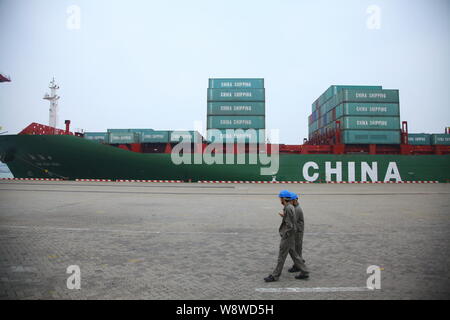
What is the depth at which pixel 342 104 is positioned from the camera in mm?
30875

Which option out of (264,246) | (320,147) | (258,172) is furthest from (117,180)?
(264,246)

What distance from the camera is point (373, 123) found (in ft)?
97.9

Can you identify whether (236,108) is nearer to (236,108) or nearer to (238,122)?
(236,108)

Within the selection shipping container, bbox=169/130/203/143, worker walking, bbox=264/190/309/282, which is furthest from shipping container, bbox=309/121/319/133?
worker walking, bbox=264/190/309/282

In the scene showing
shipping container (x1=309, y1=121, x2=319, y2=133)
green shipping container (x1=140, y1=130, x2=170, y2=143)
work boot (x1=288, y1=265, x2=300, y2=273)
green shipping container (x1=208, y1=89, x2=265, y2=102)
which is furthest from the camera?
shipping container (x1=309, y1=121, x2=319, y2=133)

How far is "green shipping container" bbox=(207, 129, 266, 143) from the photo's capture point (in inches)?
1145

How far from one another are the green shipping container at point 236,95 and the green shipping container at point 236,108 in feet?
1.73

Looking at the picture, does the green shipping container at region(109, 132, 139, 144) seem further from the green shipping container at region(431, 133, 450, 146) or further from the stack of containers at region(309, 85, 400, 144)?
the green shipping container at region(431, 133, 450, 146)

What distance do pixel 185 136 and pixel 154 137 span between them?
401 cm

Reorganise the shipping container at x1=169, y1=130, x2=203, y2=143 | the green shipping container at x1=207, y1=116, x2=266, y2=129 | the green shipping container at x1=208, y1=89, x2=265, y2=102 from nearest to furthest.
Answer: the shipping container at x1=169, y1=130, x2=203, y2=143 → the green shipping container at x1=207, y1=116, x2=266, y2=129 → the green shipping container at x1=208, y1=89, x2=265, y2=102

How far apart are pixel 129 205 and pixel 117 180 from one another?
17591 mm

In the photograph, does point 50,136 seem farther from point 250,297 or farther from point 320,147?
point 320,147

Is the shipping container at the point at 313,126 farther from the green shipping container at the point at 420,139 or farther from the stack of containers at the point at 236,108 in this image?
the stack of containers at the point at 236,108

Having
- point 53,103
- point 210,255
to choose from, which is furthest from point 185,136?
point 210,255
